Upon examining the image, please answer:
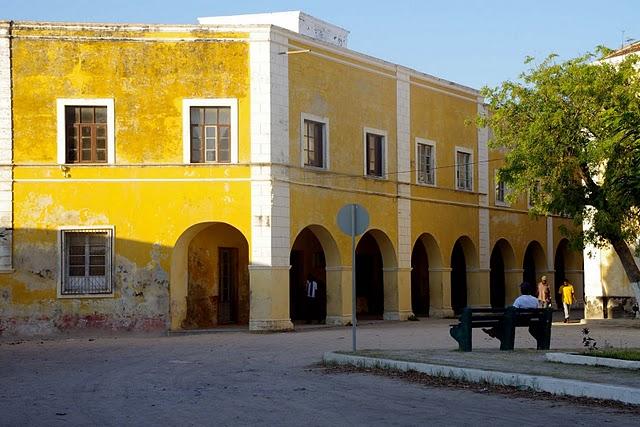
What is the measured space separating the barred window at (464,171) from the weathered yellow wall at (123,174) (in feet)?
39.7

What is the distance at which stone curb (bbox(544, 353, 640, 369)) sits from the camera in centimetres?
1378

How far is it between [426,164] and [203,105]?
1056 cm

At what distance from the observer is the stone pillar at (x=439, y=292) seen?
3675cm

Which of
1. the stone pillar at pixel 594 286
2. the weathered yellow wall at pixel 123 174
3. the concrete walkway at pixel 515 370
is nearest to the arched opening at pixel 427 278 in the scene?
the stone pillar at pixel 594 286

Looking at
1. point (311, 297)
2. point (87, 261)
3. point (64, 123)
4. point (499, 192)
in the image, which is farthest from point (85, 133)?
point (499, 192)

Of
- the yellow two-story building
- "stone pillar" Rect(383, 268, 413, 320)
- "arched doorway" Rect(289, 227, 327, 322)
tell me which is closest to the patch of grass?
the yellow two-story building

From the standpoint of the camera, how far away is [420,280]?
134 feet

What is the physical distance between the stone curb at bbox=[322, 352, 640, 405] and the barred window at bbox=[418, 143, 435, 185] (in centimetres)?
2031

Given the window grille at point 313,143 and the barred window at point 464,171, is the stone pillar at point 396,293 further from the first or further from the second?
the barred window at point 464,171

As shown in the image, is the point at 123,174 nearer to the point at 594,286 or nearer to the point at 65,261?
the point at 65,261

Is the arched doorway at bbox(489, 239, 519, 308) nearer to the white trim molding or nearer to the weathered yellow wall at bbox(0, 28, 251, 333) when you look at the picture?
the white trim molding

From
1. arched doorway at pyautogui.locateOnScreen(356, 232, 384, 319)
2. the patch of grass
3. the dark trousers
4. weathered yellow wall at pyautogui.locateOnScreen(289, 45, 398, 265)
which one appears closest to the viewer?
the patch of grass

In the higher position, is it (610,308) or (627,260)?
(627,260)

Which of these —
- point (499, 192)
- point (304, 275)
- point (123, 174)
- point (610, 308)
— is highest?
point (499, 192)
